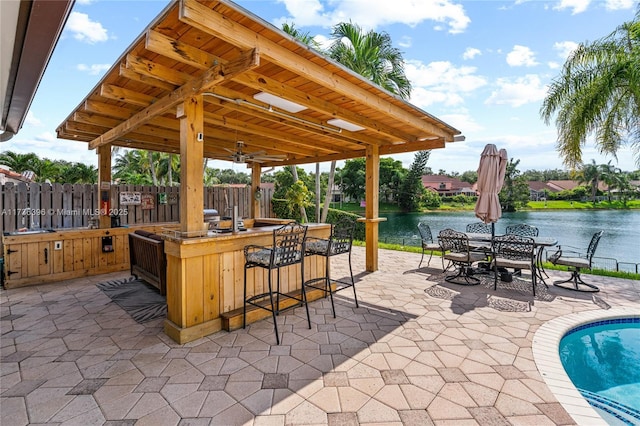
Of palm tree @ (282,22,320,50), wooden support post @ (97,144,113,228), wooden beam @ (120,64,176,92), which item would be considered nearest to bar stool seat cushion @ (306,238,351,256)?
wooden beam @ (120,64,176,92)

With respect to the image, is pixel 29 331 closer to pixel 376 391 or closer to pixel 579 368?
pixel 376 391

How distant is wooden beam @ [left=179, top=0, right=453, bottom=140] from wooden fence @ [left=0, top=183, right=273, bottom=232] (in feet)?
6.75

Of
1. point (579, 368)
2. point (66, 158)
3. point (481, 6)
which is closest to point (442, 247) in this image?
point (579, 368)

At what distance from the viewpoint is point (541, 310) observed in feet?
12.2

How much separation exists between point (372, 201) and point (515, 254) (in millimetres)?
2540

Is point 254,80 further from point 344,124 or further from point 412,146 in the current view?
point 412,146

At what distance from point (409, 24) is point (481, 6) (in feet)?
4.88

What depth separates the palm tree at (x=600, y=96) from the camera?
6334mm

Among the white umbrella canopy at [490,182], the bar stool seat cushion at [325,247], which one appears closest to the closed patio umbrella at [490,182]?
the white umbrella canopy at [490,182]

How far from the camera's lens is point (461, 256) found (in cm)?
496

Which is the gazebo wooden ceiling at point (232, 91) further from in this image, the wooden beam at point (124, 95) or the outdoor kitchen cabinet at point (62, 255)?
the outdoor kitchen cabinet at point (62, 255)

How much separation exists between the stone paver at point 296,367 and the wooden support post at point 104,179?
2.11 m

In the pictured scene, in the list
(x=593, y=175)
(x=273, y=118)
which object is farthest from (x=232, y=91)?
(x=593, y=175)

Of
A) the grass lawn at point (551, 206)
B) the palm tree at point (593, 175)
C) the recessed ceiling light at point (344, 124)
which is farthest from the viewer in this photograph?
the palm tree at point (593, 175)
